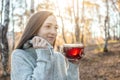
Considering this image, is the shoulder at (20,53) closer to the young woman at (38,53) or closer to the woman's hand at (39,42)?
the young woman at (38,53)

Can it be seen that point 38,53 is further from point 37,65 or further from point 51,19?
point 51,19

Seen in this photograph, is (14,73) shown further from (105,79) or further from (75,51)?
(105,79)

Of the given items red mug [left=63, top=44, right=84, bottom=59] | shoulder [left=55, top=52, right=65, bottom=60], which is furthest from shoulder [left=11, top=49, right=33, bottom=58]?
red mug [left=63, top=44, right=84, bottom=59]

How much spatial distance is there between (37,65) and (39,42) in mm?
182

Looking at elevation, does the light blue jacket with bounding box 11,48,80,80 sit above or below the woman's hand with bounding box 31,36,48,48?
below

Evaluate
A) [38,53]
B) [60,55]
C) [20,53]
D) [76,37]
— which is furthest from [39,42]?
[76,37]

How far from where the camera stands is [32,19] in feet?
9.32

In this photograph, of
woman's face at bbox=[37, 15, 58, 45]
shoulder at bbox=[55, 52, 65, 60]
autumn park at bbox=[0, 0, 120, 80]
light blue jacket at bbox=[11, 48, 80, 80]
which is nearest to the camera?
light blue jacket at bbox=[11, 48, 80, 80]

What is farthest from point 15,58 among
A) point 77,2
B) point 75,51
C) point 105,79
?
point 77,2

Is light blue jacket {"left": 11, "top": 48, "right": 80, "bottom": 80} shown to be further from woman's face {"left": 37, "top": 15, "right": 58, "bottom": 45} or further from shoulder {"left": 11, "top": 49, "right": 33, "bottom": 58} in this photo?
woman's face {"left": 37, "top": 15, "right": 58, "bottom": 45}

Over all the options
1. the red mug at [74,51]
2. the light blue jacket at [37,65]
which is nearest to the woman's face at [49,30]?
the light blue jacket at [37,65]

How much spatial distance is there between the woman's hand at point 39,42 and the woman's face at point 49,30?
0.25 ft

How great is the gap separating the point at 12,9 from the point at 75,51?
30.8 metres

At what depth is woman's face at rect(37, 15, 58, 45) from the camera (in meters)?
2.80
